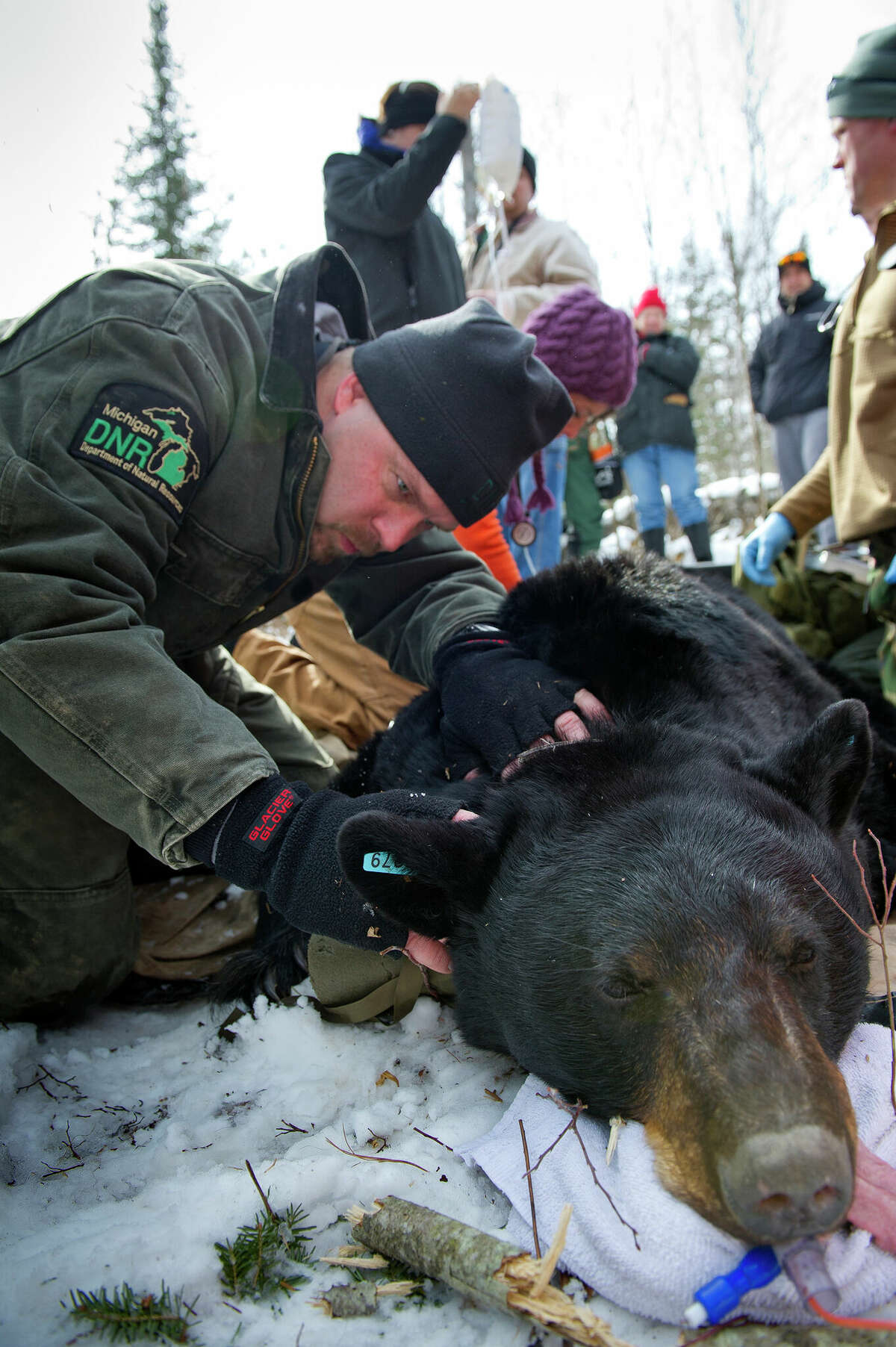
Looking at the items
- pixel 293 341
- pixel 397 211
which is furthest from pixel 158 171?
pixel 293 341

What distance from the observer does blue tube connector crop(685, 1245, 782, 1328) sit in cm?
108

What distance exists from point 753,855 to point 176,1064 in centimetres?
154

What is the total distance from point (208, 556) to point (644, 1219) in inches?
75.3

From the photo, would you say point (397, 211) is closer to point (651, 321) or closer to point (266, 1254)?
point (266, 1254)

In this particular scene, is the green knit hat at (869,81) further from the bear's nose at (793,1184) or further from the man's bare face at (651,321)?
the man's bare face at (651,321)

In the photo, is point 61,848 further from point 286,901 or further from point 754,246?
point 754,246

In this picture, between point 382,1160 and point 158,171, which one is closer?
point 382,1160

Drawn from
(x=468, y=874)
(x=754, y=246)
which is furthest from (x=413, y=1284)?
(x=754, y=246)

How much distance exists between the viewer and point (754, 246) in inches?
685

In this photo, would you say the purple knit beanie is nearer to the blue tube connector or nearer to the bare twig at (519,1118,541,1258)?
the bare twig at (519,1118,541,1258)

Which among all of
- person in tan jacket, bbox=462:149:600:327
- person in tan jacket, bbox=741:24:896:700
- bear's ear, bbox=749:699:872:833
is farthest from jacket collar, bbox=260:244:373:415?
person in tan jacket, bbox=462:149:600:327

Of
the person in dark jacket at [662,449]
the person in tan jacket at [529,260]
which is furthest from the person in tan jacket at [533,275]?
the person in dark jacket at [662,449]

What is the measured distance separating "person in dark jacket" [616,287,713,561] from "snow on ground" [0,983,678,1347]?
20.6 ft

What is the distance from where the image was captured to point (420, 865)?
1583mm
